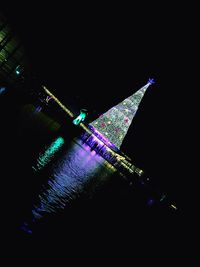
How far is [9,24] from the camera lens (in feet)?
39.6

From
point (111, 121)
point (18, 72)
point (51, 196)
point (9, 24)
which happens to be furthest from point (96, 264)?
point (111, 121)

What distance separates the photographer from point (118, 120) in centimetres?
2364

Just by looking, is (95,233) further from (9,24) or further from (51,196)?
(9,24)

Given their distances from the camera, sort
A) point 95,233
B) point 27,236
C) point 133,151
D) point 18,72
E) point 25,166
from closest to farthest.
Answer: point 27,236, point 95,233, point 25,166, point 18,72, point 133,151

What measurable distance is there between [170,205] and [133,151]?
11.7m

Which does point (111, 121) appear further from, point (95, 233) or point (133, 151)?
point (95, 233)

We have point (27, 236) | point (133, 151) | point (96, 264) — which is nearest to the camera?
point (27, 236)

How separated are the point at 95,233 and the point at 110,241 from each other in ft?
1.20

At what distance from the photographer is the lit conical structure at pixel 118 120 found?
23031 millimetres

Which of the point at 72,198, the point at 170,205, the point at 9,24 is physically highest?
the point at 9,24

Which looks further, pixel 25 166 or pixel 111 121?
pixel 111 121

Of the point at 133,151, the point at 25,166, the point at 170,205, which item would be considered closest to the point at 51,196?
the point at 25,166

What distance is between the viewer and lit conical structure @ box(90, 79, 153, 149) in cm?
2303

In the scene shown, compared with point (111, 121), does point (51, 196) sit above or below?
below
